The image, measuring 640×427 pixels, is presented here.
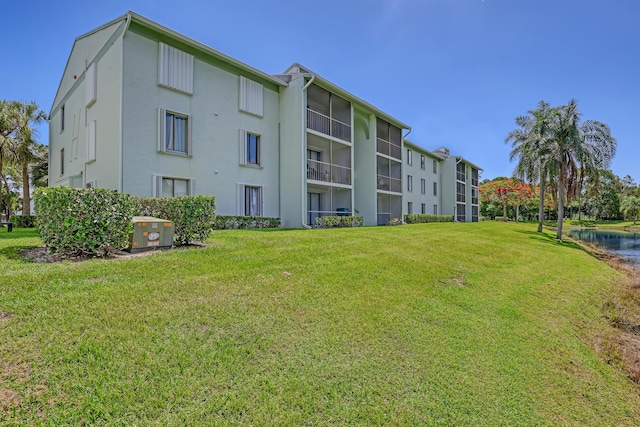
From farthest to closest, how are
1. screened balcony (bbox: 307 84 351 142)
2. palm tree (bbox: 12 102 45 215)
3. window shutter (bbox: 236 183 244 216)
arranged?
1. palm tree (bbox: 12 102 45 215)
2. screened balcony (bbox: 307 84 351 142)
3. window shutter (bbox: 236 183 244 216)

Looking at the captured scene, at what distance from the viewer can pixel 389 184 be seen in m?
24.5

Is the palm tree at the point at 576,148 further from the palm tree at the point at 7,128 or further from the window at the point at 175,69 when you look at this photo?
the palm tree at the point at 7,128

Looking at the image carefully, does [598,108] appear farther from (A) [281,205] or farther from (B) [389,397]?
(B) [389,397]

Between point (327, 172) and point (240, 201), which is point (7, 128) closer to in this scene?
point (240, 201)

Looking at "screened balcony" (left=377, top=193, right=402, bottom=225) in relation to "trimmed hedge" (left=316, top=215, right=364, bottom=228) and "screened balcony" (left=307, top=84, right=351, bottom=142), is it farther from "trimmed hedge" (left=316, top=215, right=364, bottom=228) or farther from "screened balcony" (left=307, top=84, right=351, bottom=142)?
"screened balcony" (left=307, top=84, right=351, bottom=142)

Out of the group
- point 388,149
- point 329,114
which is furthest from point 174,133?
point 388,149

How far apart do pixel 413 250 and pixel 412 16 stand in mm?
9604

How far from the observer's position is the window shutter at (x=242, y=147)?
15.1 meters

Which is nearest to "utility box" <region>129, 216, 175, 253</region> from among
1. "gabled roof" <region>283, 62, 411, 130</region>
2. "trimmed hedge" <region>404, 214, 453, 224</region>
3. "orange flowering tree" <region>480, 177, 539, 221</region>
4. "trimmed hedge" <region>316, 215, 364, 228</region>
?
"trimmed hedge" <region>316, 215, 364, 228</region>

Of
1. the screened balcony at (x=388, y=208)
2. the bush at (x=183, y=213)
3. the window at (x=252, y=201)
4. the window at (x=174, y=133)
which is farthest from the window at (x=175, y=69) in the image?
the screened balcony at (x=388, y=208)

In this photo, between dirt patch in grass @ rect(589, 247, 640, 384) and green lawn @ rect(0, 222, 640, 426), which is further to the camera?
dirt patch in grass @ rect(589, 247, 640, 384)

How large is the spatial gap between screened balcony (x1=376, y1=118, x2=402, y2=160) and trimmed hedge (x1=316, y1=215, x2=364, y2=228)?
652 centimetres

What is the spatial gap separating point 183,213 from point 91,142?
30.5ft

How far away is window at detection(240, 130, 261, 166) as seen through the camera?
15164 millimetres
